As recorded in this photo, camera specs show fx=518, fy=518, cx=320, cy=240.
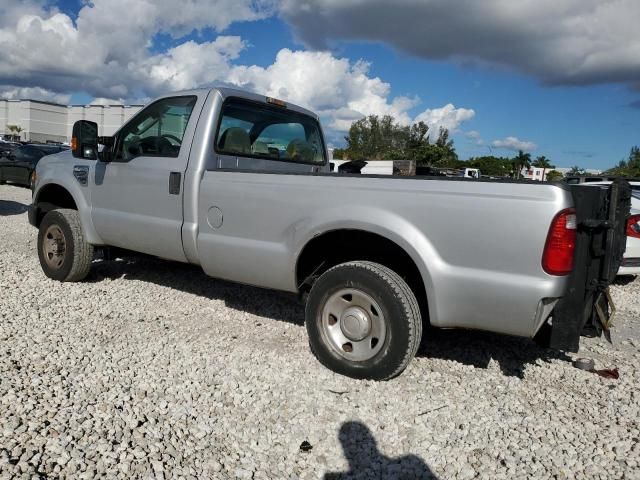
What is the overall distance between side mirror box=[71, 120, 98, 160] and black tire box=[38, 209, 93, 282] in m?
0.79

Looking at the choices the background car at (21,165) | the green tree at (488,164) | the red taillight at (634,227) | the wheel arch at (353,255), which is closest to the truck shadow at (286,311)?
the wheel arch at (353,255)

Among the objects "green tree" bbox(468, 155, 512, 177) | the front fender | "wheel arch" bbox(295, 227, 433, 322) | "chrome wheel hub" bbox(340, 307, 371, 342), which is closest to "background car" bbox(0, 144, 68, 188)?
the front fender

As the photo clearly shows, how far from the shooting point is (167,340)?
4.05 m

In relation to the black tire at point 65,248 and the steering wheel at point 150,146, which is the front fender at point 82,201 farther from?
the steering wheel at point 150,146

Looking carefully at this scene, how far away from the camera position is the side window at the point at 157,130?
4.48m

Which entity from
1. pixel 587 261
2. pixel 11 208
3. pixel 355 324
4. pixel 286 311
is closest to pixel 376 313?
pixel 355 324

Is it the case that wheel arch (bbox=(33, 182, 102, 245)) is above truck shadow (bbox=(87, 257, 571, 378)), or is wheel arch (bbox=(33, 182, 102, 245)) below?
above

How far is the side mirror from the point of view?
4.71 m

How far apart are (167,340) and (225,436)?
1488mm

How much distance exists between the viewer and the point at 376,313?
340cm

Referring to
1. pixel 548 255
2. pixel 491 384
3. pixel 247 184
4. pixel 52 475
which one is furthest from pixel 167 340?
pixel 548 255

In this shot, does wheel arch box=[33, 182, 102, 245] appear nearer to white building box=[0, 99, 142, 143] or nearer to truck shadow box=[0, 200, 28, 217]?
truck shadow box=[0, 200, 28, 217]

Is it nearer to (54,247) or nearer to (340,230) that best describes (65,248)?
(54,247)

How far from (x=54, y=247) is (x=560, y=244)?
486 cm
